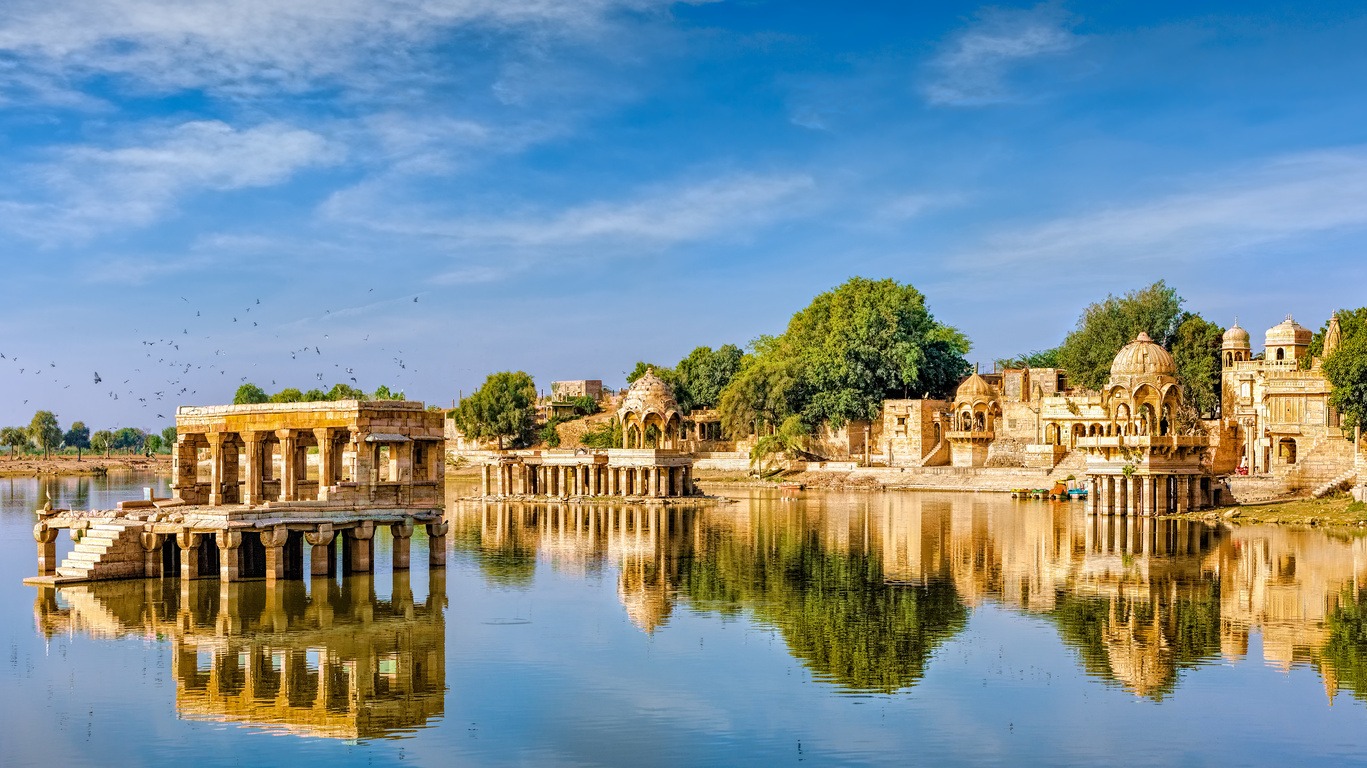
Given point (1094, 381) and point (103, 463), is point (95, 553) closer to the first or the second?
point (1094, 381)

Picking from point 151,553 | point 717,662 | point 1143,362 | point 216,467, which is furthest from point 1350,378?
point 151,553

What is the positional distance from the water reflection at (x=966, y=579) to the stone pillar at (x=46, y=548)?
9.40 m

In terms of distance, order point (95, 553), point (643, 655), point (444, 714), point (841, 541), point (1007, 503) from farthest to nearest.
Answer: point (1007, 503), point (841, 541), point (95, 553), point (643, 655), point (444, 714)

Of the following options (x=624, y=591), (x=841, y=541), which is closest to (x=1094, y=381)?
(x=841, y=541)

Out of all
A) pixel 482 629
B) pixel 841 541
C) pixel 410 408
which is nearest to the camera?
pixel 482 629

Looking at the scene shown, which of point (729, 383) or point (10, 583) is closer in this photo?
point (10, 583)

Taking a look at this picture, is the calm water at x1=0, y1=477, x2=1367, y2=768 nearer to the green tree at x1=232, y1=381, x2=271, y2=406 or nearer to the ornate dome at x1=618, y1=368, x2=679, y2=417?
the ornate dome at x1=618, y1=368, x2=679, y2=417

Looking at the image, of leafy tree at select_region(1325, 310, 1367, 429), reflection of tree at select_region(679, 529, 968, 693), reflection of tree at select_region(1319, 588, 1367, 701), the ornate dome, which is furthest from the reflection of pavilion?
leafy tree at select_region(1325, 310, 1367, 429)

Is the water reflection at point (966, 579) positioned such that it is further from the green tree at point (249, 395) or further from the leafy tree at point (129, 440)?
the leafy tree at point (129, 440)

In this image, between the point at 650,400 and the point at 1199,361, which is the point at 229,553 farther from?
the point at 1199,361

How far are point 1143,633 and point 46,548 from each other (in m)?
22.4

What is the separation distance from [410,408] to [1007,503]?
32.6 m

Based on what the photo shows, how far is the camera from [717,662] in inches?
869

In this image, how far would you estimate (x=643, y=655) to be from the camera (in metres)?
22.7
